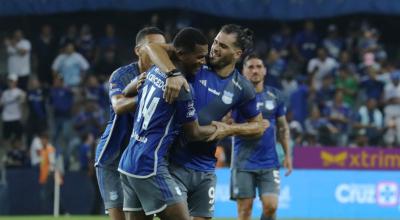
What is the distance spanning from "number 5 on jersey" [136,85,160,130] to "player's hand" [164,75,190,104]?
6.5 inches

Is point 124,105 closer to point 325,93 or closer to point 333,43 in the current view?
point 325,93

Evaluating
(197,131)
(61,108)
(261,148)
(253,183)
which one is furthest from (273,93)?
(61,108)

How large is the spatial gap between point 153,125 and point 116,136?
5.90 ft

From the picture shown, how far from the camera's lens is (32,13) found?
84.5ft

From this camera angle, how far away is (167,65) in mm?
8477

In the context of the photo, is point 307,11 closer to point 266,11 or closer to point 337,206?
point 266,11

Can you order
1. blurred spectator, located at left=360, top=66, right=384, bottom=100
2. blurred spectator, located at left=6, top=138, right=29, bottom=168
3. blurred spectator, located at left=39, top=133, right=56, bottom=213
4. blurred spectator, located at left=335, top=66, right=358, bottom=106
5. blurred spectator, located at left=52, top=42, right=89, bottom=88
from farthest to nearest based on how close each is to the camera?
blurred spectator, located at left=335, top=66, right=358, bottom=106 < blurred spectator, located at left=360, top=66, right=384, bottom=100 < blurred spectator, located at left=52, top=42, right=89, bottom=88 < blurred spectator, located at left=6, top=138, right=29, bottom=168 < blurred spectator, located at left=39, top=133, right=56, bottom=213

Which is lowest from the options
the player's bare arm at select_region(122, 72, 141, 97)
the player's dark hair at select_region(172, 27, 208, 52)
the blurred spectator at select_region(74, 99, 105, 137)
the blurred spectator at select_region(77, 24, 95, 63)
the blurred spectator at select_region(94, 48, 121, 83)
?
the blurred spectator at select_region(74, 99, 105, 137)

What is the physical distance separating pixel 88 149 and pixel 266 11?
653 cm

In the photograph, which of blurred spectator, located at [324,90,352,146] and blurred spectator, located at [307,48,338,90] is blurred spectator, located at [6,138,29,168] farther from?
blurred spectator, located at [307,48,338,90]

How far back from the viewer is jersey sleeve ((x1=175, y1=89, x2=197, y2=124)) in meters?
8.51

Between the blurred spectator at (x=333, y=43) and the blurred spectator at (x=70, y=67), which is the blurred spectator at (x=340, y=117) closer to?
the blurred spectator at (x=333, y=43)

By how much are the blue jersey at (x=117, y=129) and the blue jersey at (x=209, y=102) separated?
0.77m

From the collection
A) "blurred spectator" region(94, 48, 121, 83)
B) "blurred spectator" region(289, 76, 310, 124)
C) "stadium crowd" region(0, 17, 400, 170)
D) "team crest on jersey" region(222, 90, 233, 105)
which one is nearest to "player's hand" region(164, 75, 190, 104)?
"team crest on jersey" region(222, 90, 233, 105)
